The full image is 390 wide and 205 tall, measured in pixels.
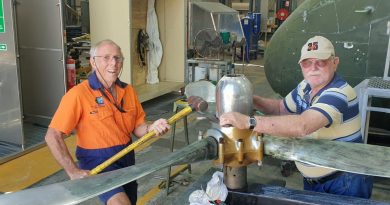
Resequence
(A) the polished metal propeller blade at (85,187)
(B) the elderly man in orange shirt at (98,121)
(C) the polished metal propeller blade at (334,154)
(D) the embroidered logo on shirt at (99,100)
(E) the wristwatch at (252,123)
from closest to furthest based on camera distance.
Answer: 1. (A) the polished metal propeller blade at (85,187)
2. (C) the polished metal propeller blade at (334,154)
3. (E) the wristwatch at (252,123)
4. (B) the elderly man in orange shirt at (98,121)
5. (D) the embroidered logo on shirt at (99,100)

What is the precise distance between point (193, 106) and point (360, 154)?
0.60 m

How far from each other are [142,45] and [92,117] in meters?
5.10

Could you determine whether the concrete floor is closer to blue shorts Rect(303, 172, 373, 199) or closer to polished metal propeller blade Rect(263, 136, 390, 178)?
blue shorts Rect(303, 172, 373, 199)

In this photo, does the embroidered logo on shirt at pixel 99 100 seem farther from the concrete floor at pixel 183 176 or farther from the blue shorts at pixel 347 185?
the blue shorts at pixel 347 185

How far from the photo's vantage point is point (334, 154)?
49.2 inches

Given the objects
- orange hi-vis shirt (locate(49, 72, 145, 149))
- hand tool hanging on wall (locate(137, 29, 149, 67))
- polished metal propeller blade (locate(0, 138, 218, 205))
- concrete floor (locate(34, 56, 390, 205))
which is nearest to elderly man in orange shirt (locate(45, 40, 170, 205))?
orange hi-vis shirt (locate(49, 72, 145, 149))

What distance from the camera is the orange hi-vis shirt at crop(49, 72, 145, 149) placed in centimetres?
222

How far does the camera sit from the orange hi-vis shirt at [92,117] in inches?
87.4

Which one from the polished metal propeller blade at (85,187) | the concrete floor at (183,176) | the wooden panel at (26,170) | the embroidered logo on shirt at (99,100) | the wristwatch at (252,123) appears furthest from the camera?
the wooden panel at (26,170)

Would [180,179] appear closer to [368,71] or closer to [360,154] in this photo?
[368,71]

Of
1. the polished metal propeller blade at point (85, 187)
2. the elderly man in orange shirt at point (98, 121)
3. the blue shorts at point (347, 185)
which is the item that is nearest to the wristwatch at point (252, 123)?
the polished metal propeller blade at point (85, 187)

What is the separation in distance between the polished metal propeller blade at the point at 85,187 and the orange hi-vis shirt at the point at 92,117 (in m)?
1.17

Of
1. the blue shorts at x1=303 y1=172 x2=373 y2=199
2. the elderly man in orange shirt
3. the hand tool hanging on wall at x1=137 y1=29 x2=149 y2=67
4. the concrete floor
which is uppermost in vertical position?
the hand tool hanging on wall at x1=137 y1=29 x2=149 y2=67

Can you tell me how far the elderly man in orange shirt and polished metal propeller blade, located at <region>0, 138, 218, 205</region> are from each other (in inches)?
40.7
